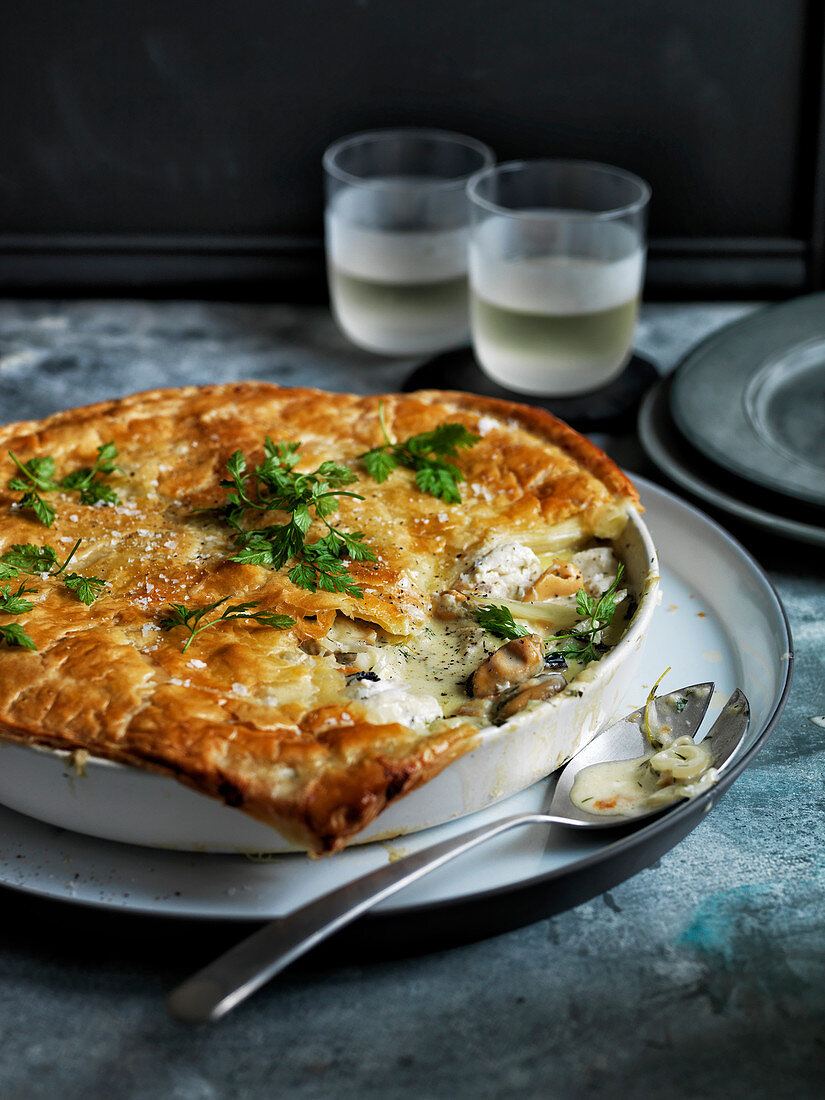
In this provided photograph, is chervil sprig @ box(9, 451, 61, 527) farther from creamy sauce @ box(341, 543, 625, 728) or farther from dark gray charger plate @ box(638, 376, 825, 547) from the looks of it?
dark gray charger plate @ box(638, 376, 825, 547)

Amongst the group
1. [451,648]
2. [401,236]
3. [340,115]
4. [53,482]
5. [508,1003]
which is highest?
[340,115]

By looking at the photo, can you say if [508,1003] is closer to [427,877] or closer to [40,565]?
[427,877]

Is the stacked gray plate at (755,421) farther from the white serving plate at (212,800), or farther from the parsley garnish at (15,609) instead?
the parsley garnish at (15,609)

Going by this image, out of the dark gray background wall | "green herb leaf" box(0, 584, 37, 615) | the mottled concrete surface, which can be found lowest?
the mottled concrete surface

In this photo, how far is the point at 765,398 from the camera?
320cm

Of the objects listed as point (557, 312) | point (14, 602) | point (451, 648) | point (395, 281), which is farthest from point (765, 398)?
point (14, 602)

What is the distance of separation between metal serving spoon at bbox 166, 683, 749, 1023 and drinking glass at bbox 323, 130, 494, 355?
1892 millimetres

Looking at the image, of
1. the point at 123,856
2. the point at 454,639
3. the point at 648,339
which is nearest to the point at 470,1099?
the point at 123,856

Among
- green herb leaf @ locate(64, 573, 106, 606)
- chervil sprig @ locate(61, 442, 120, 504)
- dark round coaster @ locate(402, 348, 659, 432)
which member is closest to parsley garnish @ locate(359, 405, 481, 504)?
chervil sprig @ locate(61, 442, 120, 504)

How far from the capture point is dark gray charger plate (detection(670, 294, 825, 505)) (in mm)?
2807

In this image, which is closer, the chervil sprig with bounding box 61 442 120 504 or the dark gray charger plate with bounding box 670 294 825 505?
the chervil sprig with bounding box 61 442 120 504

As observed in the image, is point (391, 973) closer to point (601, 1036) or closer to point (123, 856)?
point (601, 1036)

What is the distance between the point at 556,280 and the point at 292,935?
2.14m

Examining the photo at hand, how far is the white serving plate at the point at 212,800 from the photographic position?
168 centimetres
